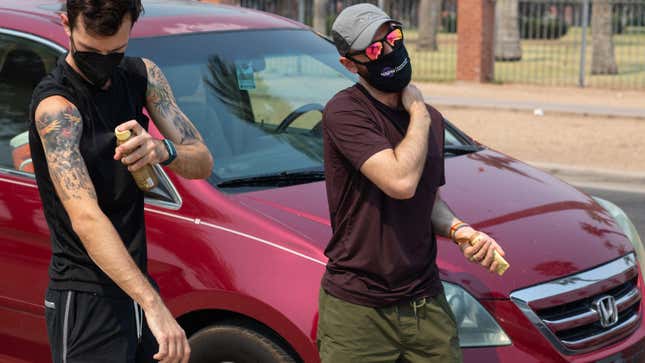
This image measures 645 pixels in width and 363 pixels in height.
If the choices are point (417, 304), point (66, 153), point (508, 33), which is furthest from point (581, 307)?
point (508, 33)

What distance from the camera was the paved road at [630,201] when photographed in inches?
339

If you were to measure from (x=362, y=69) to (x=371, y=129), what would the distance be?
19 centimetres

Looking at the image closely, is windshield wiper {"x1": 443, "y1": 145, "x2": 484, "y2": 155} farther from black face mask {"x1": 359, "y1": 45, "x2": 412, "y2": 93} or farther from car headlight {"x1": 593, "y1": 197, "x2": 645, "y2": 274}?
black face mask {"x1": 359, "y1": 45, "x2": 412, "y2": 93}

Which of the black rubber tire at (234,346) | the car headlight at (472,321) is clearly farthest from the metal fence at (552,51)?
the car headlight at (472,321)

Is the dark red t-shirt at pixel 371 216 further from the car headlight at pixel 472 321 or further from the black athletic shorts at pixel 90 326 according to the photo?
the black athletic shorts at pixel 90 326

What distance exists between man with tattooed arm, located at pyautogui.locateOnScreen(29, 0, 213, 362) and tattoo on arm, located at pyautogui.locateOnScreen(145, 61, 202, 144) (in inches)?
2.0

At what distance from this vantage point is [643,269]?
4.75 meters

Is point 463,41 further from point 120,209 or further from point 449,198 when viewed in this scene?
point 120,209

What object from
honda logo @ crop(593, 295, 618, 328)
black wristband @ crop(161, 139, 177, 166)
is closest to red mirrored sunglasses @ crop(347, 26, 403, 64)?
black wristband @ crop(161, 139, 177, 166)

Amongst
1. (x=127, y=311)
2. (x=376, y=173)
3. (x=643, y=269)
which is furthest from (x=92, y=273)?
(x=643, y=269)

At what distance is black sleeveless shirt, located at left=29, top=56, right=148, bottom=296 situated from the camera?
2.92 metres

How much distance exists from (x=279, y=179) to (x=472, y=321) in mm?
1036

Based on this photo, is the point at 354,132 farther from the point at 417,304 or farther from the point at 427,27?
the point at 427,27

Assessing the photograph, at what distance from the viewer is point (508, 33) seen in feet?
94.2
